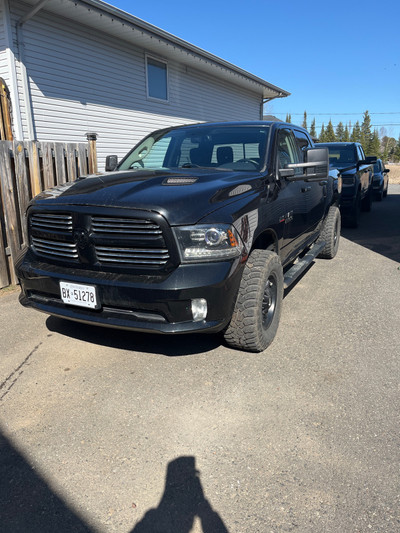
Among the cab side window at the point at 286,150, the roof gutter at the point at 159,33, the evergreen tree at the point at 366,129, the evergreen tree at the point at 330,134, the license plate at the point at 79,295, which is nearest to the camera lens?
the license plate at the point at 79,295

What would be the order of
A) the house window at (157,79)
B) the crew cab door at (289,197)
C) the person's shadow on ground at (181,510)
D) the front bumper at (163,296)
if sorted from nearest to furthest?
the person's shadow on ground at (181,510) < the front bumper at (163,296) < the crew cab door at (289,197) < the house window at (157,79)

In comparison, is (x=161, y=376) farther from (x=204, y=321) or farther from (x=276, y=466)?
(x=276, y=466)

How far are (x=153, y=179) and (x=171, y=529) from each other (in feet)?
7.66

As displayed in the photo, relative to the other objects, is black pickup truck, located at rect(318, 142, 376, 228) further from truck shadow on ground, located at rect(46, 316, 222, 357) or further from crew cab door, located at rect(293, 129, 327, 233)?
truck shadow on ground, located at rect(46, 316, 222, 357)

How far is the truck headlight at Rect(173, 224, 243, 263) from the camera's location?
262 centimetres

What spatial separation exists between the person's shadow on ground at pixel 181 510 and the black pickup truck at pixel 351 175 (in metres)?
7.69

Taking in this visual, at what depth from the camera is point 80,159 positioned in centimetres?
564

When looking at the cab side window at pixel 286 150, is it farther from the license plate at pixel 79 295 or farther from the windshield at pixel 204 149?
the license plate at pixel 79 295

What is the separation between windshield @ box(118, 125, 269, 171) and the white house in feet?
15.4

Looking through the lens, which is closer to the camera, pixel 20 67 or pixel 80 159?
pixel 80 159

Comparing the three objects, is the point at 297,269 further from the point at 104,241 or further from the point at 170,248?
the point at 104,241

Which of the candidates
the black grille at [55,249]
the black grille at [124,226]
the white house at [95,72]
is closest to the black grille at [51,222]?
the black grille at [55,249]

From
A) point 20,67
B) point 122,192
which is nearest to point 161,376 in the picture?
point 122,192

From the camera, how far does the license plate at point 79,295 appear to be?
9.12 ft
